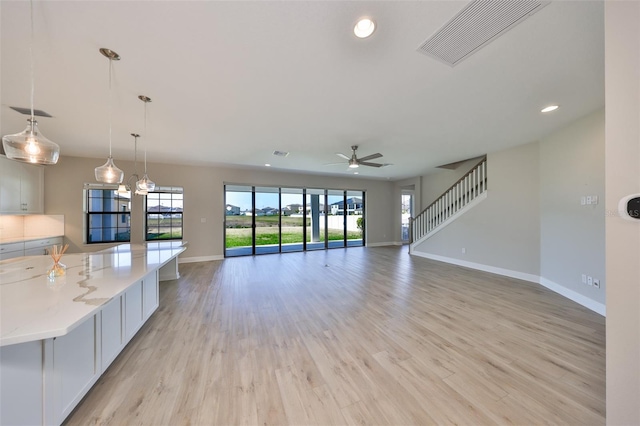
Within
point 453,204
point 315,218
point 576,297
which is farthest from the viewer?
point 315,218

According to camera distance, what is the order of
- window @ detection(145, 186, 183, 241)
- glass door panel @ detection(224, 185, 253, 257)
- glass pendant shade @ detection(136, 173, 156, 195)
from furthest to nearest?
1. glass door panel @ detection(224, 185, 253, 257)
2. window @ detection(145, 186, 183, 241)
3. glass pendant shade @ detection(136, 173, 156, 195)

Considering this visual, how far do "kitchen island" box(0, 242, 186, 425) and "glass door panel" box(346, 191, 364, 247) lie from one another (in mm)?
7471

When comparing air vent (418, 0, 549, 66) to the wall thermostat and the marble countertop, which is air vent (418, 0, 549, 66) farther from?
the marble countertop

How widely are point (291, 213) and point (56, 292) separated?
21.3 ft

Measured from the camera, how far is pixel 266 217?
7.50 meters

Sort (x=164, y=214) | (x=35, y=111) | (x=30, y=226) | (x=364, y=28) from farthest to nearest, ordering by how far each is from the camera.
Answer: (x=164, y=214)
(x=30, y=226)
(x=35, y=111)
(x=364, y=28)

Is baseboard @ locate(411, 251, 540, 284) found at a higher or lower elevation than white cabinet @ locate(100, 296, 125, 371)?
lower

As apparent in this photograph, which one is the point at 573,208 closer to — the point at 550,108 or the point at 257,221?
the point at 550,108

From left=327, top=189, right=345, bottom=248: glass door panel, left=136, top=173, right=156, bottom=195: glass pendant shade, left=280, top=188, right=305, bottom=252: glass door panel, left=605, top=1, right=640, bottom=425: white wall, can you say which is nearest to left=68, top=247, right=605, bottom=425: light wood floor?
left=605, top=1, right=640, bottom=425: white wall

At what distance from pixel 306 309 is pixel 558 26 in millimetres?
3789

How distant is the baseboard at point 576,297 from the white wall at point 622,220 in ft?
9.43

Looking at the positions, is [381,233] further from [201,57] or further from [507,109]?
[201,57]

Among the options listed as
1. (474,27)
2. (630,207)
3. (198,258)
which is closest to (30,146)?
(474,27)

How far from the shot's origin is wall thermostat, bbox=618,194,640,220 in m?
0.99
